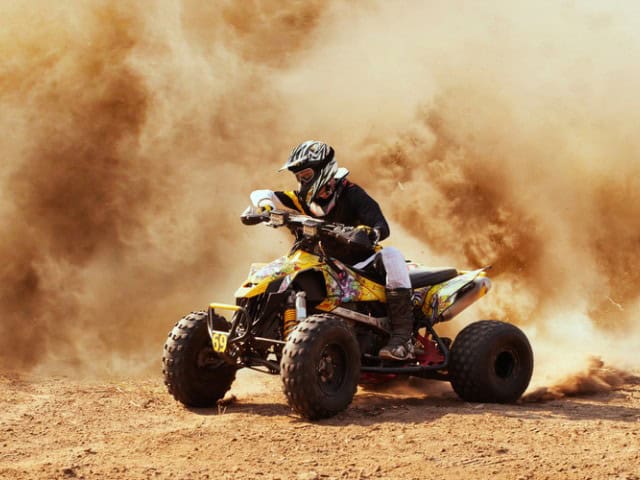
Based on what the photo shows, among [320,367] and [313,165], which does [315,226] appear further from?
[320,367]

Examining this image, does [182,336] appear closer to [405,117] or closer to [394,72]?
[405,117]

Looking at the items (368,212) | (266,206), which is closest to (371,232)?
(368,212)

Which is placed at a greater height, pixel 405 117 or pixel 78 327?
pixel 405 117

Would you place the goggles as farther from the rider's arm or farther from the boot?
the boot

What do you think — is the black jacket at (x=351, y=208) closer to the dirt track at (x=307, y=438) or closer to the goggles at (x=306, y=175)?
the goggles at (x=306, y=175)

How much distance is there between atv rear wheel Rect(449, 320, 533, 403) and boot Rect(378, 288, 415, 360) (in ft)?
1.93

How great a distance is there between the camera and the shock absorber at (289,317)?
9.04m

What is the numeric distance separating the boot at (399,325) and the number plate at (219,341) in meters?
1.57

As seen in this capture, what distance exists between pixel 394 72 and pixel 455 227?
12.8 feet

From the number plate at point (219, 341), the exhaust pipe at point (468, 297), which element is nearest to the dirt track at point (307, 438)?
the number plate at point (219, 341)

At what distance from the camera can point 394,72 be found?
58.9ft

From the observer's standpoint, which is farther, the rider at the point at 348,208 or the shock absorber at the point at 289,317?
the rider at the point at 348,208

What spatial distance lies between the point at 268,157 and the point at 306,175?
7.14 meters

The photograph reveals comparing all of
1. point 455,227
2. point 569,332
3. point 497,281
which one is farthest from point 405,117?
point 569,332
